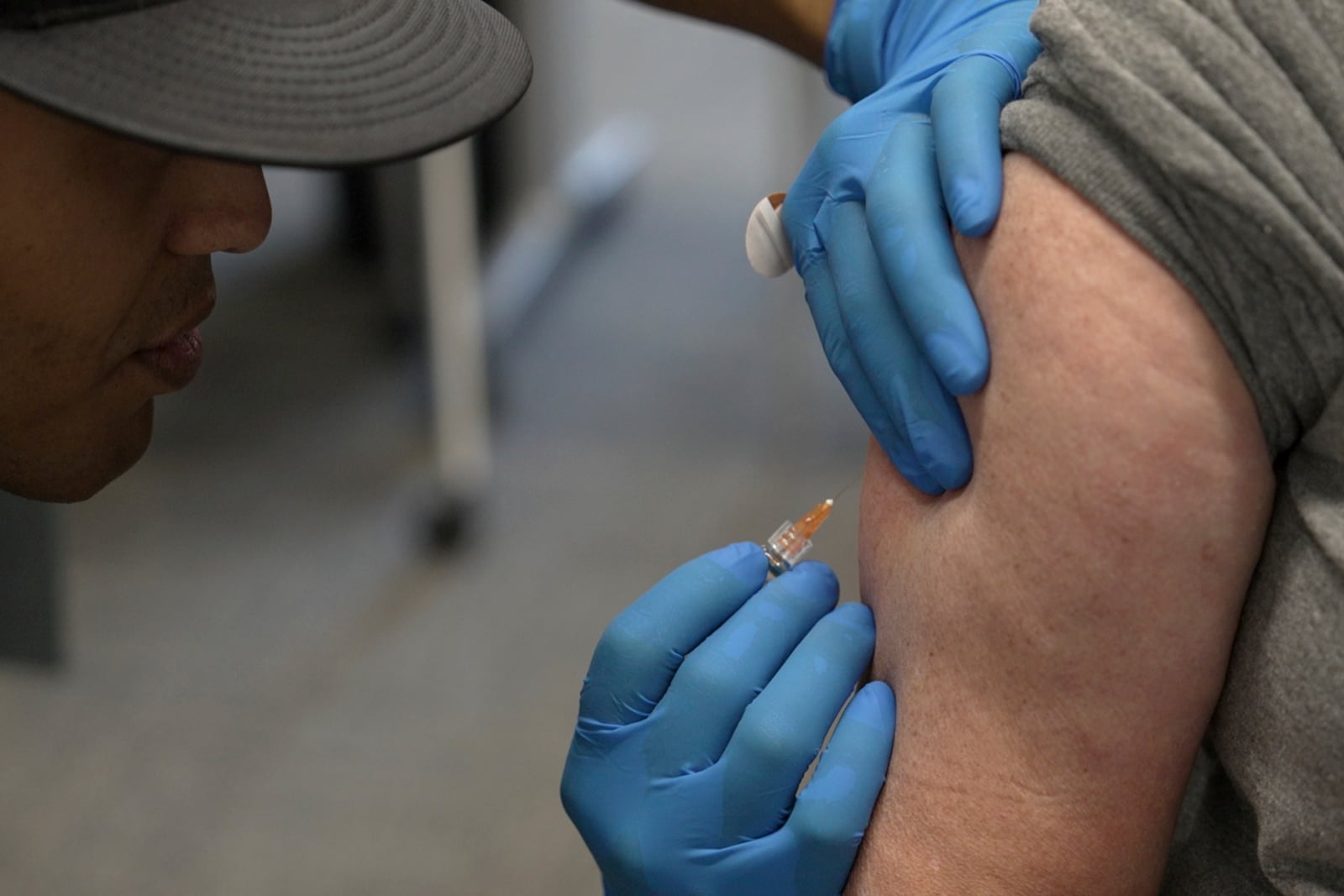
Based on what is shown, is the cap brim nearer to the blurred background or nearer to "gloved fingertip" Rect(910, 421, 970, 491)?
"gloved fingertip" Rect(910, 421, 970, 491)

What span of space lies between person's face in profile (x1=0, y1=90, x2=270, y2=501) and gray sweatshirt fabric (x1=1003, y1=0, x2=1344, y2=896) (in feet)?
1.96

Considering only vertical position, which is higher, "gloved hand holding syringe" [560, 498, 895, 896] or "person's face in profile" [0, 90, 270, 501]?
"person's face in profile" [0, 90, 270, 501]

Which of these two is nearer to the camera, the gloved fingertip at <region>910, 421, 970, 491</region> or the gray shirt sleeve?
the gray shirt sleeve

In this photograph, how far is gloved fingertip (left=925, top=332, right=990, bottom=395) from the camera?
869 millimetres

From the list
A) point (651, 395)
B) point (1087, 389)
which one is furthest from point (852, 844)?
point (651, 395)

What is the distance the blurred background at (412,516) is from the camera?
7.14 ft

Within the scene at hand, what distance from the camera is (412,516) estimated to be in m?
2.84

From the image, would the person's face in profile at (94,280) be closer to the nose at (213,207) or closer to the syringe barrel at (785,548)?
the nose at (213,207)

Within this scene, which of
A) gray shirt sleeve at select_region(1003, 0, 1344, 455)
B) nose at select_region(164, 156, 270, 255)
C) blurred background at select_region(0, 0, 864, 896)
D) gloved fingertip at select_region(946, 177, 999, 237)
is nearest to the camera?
gray shirt sleeve at select_region(1003, 0, 1344, 455)

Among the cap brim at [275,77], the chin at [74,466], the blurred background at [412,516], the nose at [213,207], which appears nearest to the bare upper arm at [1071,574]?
the cap brim at [275,77]

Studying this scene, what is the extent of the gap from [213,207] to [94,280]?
10cm

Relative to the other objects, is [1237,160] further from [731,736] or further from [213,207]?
[213,207]

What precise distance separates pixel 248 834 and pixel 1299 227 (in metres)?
1.91

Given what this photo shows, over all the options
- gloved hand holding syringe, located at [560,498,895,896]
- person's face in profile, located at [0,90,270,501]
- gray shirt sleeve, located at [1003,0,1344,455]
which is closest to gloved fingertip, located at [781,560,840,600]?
gloved hand holding syringe, located at [560,498,895,896]
